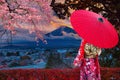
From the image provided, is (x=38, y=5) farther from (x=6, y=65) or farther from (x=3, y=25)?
(x=6, y=65)

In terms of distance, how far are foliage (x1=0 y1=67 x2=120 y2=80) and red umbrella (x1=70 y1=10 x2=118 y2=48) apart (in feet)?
8.01

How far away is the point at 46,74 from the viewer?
8.90m

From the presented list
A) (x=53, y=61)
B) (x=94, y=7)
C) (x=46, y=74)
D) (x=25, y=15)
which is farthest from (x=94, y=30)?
(x=53, y=61)

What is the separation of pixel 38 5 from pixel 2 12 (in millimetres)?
2096

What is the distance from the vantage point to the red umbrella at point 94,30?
257 inches

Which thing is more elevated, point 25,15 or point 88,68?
point 25,15

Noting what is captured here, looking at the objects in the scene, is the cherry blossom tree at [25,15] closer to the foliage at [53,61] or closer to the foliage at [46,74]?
the foliage at [53,61]

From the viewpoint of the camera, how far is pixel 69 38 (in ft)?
39.6

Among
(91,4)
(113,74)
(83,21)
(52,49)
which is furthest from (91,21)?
(52,49)

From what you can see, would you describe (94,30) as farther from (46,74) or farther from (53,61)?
(53,61)

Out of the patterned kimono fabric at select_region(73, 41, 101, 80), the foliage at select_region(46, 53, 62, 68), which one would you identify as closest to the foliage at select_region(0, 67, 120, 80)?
the patterned kimono fabric at select_region(73, 41, 101, 80)

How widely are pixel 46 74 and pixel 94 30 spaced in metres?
2.63

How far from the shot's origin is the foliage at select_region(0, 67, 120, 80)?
8.75 metres

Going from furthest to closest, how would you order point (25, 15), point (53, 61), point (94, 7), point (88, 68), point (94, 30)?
point (53, 61), point (94, 7), point (25, 15), point (88, 68), point (94, 30)
